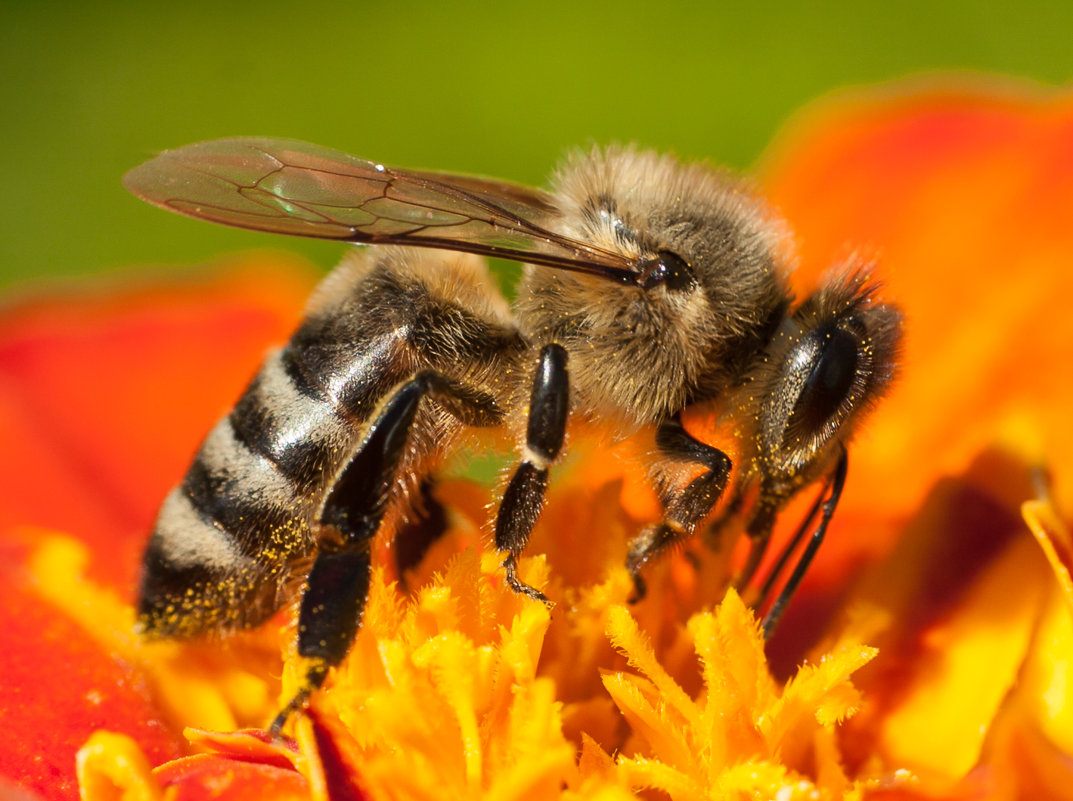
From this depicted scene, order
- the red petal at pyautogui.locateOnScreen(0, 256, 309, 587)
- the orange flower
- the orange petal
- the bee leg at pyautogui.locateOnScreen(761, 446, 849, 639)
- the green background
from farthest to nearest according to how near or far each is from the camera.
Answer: the green background < the red petal at pyautogui.locateOnScreen(0, 256, 309, 587) < the orange petal < the bee leg at pyautogui.locateOnScreen(761, 446, 849, 639) < the orange flower

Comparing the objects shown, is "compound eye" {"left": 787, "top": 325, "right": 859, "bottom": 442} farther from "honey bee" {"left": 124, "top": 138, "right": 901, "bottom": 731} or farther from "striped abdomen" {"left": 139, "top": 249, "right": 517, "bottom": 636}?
"striped abdomen" {"left": 139, "top": 249, "right": 517, "bottom": 636}

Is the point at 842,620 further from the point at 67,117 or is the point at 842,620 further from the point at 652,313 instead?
the point at 67,117

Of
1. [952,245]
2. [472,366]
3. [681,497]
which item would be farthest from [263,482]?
[952,245]

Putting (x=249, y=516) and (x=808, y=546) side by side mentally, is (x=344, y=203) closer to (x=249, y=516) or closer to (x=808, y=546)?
(x=249, y=516)

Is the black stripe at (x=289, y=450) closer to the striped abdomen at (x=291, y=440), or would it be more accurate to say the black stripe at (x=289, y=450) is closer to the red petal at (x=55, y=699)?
the striped abdomen at (x=291, y=440)

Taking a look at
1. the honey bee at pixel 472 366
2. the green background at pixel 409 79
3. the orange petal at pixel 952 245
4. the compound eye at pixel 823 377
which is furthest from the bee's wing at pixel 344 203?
the green background at pixel 409 79

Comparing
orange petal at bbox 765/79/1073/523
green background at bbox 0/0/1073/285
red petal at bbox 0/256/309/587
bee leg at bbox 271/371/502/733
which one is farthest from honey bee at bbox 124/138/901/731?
green background at bbox 0/0/1073/285
